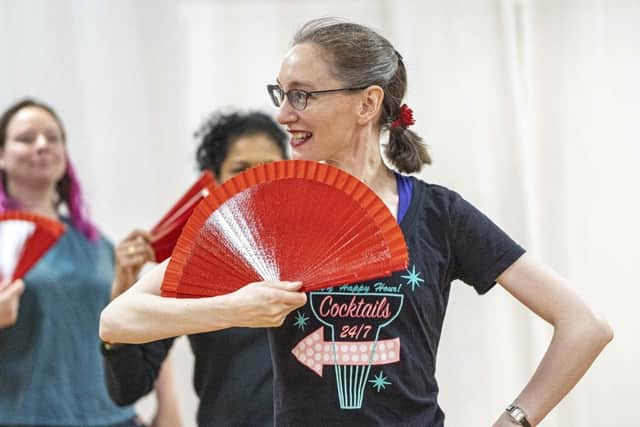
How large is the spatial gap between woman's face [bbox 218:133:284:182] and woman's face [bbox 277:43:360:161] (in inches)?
34.8

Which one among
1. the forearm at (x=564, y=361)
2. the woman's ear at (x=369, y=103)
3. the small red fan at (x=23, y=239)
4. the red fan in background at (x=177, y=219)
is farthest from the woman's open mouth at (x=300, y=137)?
the small red fan at (x=23, y=239)

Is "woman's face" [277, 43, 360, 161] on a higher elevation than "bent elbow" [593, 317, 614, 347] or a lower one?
higher

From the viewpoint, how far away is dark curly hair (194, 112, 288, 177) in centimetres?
278

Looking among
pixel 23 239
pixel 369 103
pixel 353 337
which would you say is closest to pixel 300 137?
pixel 369 103

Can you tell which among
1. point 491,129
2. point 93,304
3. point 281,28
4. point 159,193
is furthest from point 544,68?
point 93,304

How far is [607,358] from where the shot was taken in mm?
3143

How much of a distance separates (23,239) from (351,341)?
65.9 inches

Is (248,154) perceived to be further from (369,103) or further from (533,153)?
(533,153)

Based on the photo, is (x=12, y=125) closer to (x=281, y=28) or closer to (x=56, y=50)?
(x=56, y=50)

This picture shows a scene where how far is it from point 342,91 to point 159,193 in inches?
79.0

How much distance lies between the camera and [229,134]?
9.18 ft

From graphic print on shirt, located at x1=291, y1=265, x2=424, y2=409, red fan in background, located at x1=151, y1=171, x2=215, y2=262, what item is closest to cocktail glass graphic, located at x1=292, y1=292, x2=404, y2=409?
graphic print on shirt, located at x1=291, y1=265, x2=424, y2=409

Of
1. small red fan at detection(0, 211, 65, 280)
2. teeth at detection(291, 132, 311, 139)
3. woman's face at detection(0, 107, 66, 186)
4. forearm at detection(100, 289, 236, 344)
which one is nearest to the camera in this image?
forearm at detection(100, 289, 236, 344)

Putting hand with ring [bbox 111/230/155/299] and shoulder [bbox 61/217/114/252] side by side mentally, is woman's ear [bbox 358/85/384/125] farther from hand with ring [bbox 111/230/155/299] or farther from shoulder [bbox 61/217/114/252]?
shoulder [bbox 61/217/114/252]
